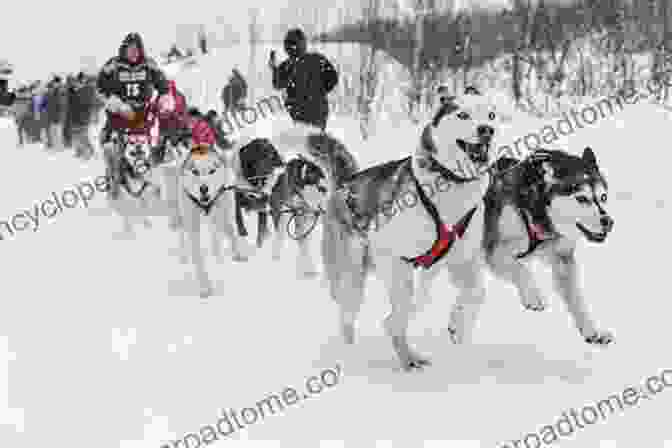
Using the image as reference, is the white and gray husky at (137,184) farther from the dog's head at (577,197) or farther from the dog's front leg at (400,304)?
the dog's head at (577,197)

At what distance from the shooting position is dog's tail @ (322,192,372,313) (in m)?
3.98

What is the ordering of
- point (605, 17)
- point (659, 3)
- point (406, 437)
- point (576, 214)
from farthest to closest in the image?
point (605, 17), point (659, 3), point (576, 214), point (406, 437)

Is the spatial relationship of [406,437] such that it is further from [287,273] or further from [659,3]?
[659,3]

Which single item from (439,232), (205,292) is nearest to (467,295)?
(439,232)

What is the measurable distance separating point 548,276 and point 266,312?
94.6 inches

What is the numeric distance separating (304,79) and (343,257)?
3591mm

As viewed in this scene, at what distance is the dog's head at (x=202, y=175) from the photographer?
559 cm

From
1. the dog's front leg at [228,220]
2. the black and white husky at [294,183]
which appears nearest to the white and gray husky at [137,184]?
the black and white husky at [294,183]

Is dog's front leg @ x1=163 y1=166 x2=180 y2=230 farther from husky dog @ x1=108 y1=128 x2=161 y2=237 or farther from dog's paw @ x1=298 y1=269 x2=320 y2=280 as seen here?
dog's paw @ x1=298 y1=269 x2=320 y2=280

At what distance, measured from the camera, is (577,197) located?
12.0 ft

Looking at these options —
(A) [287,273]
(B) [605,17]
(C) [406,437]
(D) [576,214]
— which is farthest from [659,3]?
(C) [406,437]

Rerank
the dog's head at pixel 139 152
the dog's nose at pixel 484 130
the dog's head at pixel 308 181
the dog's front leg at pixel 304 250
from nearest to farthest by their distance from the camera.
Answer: the dog's nose at pixel 484 130, the dog's head at pixel 308 181, the dog's front leg at pixel 304 250, the dog's head at pixel 139 152

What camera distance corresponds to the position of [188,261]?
6.30m

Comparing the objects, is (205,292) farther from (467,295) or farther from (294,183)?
(467,295)
